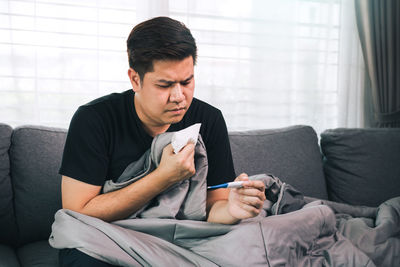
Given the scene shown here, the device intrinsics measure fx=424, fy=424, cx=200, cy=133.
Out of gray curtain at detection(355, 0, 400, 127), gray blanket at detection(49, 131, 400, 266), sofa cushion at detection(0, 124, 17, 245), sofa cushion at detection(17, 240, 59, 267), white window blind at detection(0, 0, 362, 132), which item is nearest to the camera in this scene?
gray blanket at detection(49, 131, 400, 266)

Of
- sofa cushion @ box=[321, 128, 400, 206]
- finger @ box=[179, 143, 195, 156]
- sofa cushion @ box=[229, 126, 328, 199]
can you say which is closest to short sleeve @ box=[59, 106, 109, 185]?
finger @ box=[179, 143, 195, 156]

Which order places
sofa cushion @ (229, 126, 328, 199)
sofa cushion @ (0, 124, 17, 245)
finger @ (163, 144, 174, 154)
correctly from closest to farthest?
finger @ (163, 144, 174, 154)
sofa cushion @ (0, 124, 17, 245)
sofa cushion @ (229, 126, 328, 199)

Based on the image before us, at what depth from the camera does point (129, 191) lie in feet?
4.05

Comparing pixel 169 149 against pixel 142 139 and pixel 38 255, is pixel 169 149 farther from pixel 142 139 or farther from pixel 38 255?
pixel 38 255

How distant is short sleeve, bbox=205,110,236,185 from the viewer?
4.78 ft

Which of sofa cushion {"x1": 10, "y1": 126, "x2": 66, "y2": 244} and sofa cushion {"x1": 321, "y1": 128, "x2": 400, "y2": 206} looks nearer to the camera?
sofa cushion {"x1": 10, "y1": 126, "x2": 66, "y2": 244}

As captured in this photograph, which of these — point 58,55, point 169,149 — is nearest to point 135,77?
point 169,149

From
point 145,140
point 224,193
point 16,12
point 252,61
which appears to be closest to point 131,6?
point 16,12

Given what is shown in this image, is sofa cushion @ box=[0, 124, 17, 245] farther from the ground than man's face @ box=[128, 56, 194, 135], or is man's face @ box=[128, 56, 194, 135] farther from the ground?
man's face @ box=[128, 56, 194, 135]

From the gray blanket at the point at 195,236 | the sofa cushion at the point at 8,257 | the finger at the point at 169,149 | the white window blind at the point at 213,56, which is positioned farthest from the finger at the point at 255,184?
the white window blind at the point at 213,56

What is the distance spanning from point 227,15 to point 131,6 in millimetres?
556

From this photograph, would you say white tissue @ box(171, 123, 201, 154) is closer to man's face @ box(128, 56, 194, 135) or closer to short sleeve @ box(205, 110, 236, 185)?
man's face @ box(128, 56, 194, 135)

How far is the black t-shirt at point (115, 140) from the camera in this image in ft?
4.23

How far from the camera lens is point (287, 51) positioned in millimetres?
2572
